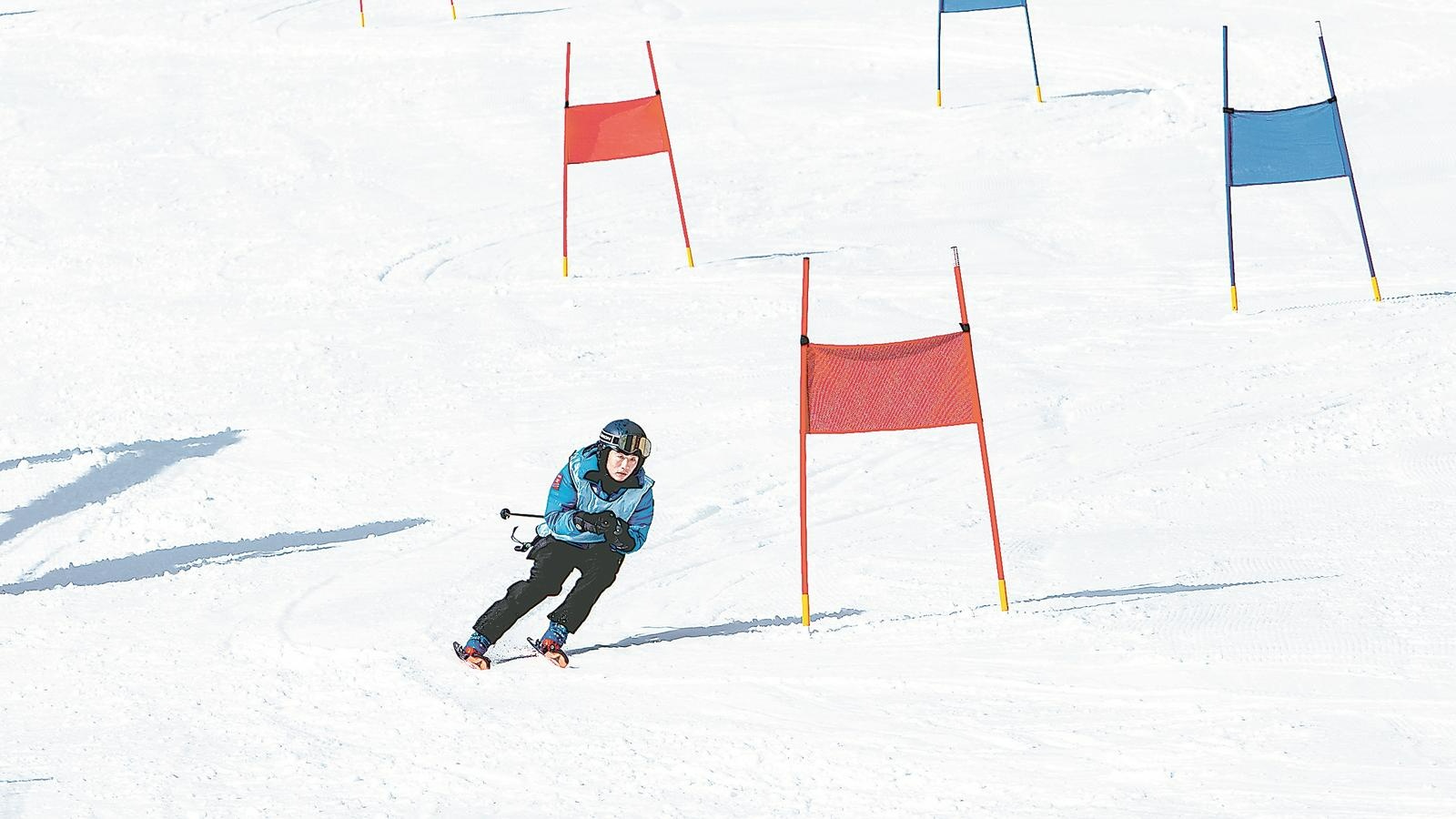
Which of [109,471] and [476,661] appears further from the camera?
[109,471]

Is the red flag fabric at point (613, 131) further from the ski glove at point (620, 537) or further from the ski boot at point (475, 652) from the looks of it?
the ski boot at point (475, 652)

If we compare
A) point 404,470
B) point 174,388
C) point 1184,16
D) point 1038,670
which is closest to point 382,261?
point 174,388

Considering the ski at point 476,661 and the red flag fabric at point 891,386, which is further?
the red flag fabric at point 891,386

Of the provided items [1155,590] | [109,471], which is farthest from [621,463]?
[109,471]

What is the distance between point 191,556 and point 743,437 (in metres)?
3.03

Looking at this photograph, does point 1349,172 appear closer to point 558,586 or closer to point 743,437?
point 743,437

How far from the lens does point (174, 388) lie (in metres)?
11.0

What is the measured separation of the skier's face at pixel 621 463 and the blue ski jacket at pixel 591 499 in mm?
72

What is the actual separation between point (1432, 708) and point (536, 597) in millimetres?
3181

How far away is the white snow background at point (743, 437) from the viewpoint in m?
5.64

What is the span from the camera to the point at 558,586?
21.9 feet

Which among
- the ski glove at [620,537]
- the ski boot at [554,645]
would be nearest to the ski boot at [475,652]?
the ski boot at [554,645]

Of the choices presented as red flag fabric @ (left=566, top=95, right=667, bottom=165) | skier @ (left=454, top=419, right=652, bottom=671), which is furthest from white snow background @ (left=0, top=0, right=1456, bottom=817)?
red flag fabric @ (left=566, top=95, right=667, bottom=165)

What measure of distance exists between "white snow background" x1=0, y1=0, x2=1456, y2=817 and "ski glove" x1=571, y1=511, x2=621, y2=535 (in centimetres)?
53
